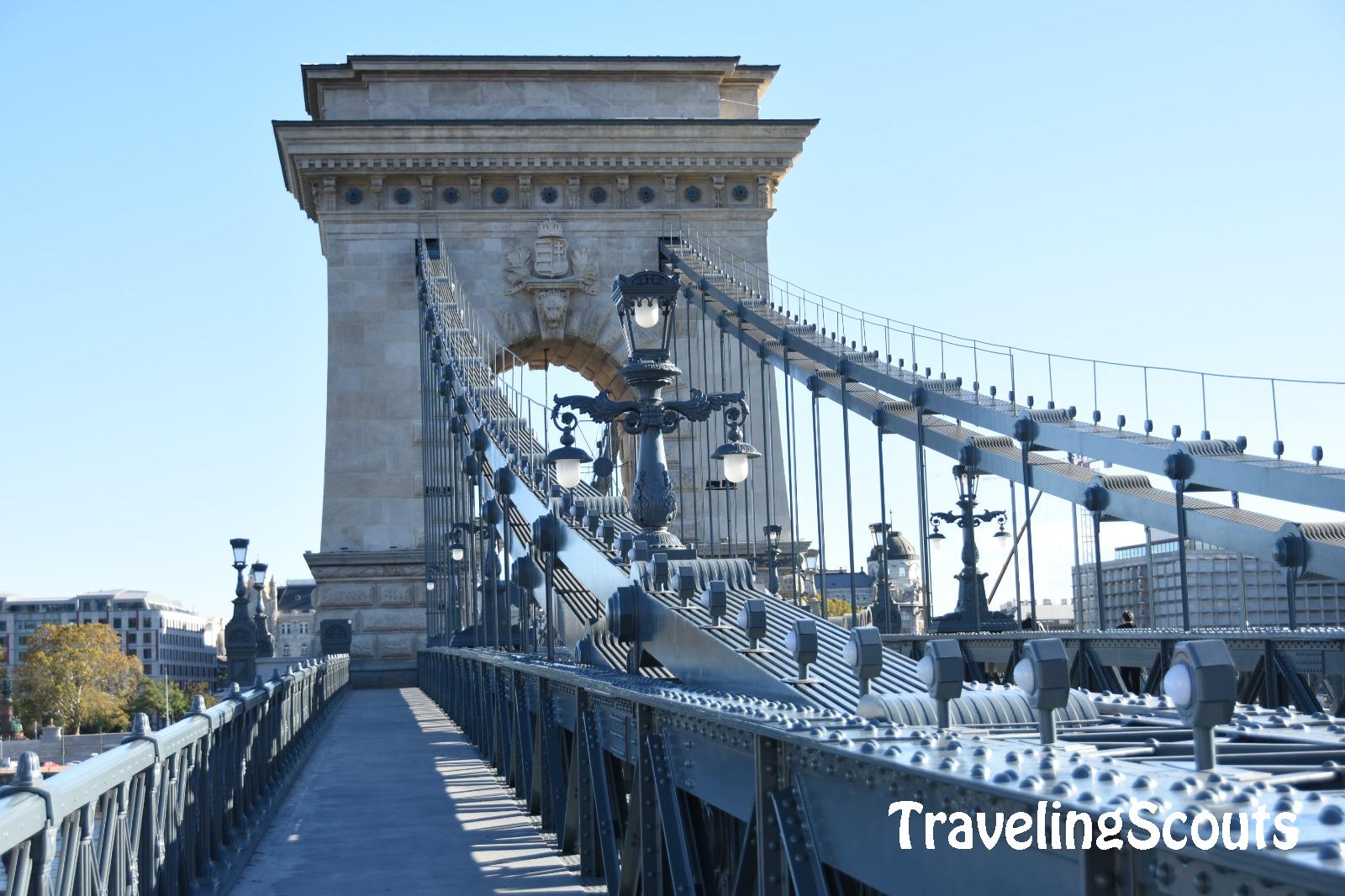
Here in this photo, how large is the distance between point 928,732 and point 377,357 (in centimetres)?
4261

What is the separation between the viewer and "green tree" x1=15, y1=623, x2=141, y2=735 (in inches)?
3866

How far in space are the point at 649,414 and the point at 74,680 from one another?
98.1 m

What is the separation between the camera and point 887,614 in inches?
987

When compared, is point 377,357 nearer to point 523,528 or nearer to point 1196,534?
point 523,528

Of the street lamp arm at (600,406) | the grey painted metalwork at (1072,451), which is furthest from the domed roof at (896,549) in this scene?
the street lamp arm at (600,406)

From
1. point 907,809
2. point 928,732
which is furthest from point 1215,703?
point 928,732

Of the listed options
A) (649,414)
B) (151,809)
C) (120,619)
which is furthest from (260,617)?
(120,619)

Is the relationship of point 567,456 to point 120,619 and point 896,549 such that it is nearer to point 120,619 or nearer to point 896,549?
point 896,549

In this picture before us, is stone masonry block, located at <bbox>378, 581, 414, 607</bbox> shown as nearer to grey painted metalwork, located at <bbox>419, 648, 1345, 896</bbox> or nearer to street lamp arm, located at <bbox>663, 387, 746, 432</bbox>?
street lamp arm, located at <bbox>663, 387, 746, 432</bbox>

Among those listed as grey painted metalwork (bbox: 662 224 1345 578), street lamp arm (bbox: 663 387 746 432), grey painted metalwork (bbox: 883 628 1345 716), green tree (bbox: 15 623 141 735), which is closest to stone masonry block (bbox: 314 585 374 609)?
grey painted metalwork (bbox: 662 224 1345 578)

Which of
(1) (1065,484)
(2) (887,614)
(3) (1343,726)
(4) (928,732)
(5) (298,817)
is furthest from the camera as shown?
(2) (887,614)

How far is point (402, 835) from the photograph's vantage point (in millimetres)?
12570

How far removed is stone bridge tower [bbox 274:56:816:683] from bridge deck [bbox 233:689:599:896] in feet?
84.0

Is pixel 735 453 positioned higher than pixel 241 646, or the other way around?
pixel 735 453
